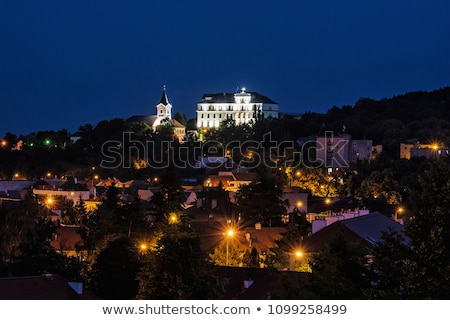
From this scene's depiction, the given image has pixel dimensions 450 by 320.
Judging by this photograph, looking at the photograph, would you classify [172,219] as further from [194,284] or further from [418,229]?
[418,229]

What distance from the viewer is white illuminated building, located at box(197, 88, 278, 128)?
10256 centimetres

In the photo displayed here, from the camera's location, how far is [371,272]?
1229 cm

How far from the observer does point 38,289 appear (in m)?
16.1

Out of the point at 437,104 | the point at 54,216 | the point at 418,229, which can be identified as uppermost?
the point at 437,104

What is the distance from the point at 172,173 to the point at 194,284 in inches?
797

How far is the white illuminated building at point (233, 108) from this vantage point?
102562 mm

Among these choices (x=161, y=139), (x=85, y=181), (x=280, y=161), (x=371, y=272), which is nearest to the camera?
(x=371, y=272)

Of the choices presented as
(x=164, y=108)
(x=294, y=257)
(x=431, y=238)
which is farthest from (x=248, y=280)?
(x=164, y=108)

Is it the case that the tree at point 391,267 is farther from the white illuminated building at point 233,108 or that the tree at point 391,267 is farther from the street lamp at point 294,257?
the white illuminated building at point 233,108

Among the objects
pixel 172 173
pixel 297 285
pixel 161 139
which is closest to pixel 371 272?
pixel 297 285

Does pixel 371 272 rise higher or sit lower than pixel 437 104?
lower

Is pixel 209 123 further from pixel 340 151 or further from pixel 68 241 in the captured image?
pixel 68 241

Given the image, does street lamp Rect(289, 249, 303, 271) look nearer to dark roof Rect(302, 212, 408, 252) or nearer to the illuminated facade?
dark roof Rect(302, 212, 408, 252)

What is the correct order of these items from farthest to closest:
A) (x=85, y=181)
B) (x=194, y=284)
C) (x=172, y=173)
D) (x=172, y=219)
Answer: (x=85, y=181) → (x=172, y=173) → (x=172, y=219) → (x=194, y=284)
